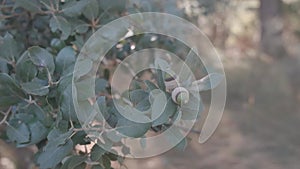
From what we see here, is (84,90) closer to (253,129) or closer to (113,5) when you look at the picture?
(113,5)

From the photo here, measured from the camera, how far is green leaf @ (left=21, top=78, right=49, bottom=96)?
80 cm

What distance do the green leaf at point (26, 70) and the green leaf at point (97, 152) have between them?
17cm

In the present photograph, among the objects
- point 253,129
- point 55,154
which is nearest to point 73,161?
point 55,154

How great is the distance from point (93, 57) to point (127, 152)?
19cm

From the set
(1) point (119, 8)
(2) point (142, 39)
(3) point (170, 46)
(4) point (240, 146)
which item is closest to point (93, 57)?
(1) point (119, 8)

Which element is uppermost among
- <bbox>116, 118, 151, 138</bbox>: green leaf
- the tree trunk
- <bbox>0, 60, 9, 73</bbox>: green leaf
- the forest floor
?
the tree trunk

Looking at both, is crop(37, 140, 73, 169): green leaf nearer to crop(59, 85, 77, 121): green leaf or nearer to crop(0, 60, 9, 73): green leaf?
crop(59, 85, 77, 121): green leaf

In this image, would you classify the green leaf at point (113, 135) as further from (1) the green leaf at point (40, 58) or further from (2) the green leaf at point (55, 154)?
(1) the green leaf at point (40, 58)

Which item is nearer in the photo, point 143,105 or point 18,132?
point 143,105

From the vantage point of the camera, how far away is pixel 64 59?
882 mm

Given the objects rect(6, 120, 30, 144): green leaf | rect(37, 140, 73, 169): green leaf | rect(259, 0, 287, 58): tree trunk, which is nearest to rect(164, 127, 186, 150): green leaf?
rect(37, 140, 73, 169): green leaf

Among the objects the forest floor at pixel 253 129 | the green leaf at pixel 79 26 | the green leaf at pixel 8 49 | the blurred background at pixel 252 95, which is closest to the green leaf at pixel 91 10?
the green leaf at pixel 79 26

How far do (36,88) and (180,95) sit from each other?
0.24 metres

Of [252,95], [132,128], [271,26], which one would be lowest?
[132,128]
